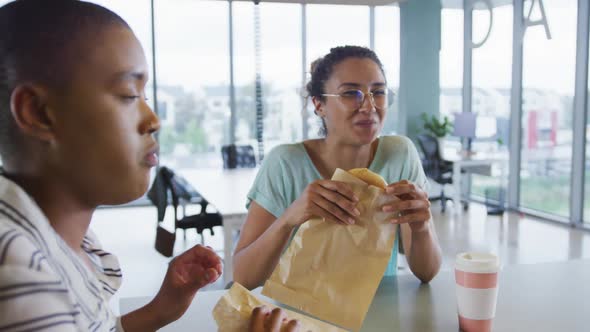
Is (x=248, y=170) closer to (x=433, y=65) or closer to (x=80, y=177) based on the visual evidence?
(x=433, y=65)

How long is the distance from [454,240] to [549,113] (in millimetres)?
2521

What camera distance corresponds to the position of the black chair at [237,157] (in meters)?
6.48

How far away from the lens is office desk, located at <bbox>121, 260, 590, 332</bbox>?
1.13 meters

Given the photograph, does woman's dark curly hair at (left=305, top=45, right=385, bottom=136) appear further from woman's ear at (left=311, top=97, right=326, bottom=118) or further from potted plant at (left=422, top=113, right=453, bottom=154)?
potted plant at (left=422, top=113, right=453, bottom=154)

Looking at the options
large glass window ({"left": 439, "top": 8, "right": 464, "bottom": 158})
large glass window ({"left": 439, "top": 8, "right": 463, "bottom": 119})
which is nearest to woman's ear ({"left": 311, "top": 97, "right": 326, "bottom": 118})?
large glass window ({"left": 439, "top": 8, "right": 464, "bottom": 158})

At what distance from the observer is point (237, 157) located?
653 cm

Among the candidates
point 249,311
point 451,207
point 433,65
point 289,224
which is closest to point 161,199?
point 289,224

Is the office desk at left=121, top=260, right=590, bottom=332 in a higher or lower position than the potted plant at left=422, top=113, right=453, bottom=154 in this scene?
lower

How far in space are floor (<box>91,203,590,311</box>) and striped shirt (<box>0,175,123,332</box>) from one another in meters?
3.55

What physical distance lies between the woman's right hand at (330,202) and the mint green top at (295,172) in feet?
1.55

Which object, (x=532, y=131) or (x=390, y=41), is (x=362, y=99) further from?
(x=390, y=41)

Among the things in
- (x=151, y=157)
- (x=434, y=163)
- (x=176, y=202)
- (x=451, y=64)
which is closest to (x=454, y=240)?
(x=434, y=163)

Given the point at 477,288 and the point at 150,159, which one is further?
the point at 477,288

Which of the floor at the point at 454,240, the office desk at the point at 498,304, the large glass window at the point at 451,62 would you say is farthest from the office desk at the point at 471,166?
the office desk at the point at 498,304
